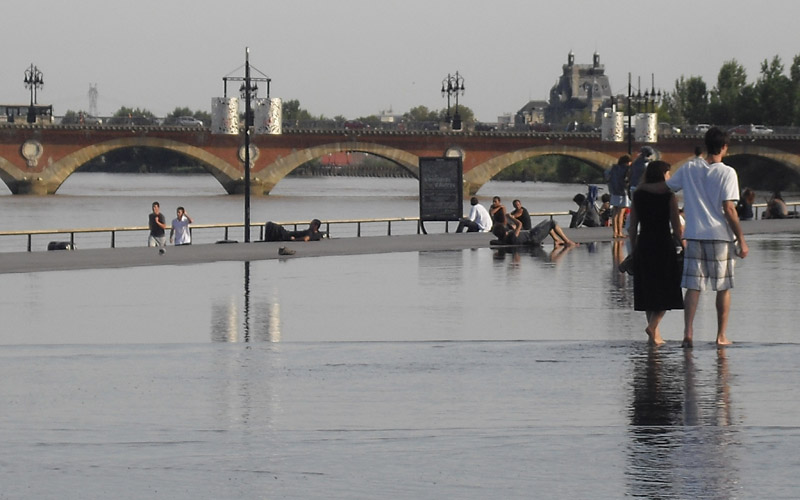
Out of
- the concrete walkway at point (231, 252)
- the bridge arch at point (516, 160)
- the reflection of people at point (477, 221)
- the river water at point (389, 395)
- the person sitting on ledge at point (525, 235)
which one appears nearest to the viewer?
the river water at point (389, 395)

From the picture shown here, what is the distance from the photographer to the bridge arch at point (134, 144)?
96688 mm

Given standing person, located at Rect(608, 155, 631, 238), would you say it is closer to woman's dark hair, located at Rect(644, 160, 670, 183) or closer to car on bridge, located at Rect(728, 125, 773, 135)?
woman's dark hair, located at Rect(644, 160, 670, 183)

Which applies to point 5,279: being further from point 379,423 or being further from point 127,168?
point 127,168

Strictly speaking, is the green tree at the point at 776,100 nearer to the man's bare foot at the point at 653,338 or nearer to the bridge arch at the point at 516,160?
the bridge arch at the point at 516,160

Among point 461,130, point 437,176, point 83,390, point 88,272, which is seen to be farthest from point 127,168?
point 83,390

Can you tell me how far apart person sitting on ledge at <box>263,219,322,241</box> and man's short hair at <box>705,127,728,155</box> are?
18047mm

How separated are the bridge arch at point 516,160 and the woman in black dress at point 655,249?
92158 mm

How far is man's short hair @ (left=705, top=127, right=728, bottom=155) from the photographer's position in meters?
11.2

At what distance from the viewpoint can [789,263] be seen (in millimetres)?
22750

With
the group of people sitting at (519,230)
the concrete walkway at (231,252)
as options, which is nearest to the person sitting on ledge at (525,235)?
the group of people sitting at (519,230)

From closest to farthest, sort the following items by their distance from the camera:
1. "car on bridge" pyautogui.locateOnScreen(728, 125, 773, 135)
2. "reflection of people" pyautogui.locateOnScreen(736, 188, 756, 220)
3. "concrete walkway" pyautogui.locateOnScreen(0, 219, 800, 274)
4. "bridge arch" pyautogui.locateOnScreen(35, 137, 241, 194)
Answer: "concrete walkway" pyautogui.locateOnScreen(0, 219, 800, 274) → "reflection of people" pyautogui.locateOnScreen(736, 188, 756, 220) → "bridge arch" pyautogui.locateOnScreen(35, 137, 241, 194) → "car on bridge" pyautogui.locateOnScreen(728, 125, 773, 135)

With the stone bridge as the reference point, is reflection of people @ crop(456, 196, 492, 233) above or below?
below

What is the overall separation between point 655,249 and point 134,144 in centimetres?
9040

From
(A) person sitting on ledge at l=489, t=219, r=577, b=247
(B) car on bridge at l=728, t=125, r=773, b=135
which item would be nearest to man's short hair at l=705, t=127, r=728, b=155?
(A) person sitting on ledge at l=489, t=219, r=577, b=247
